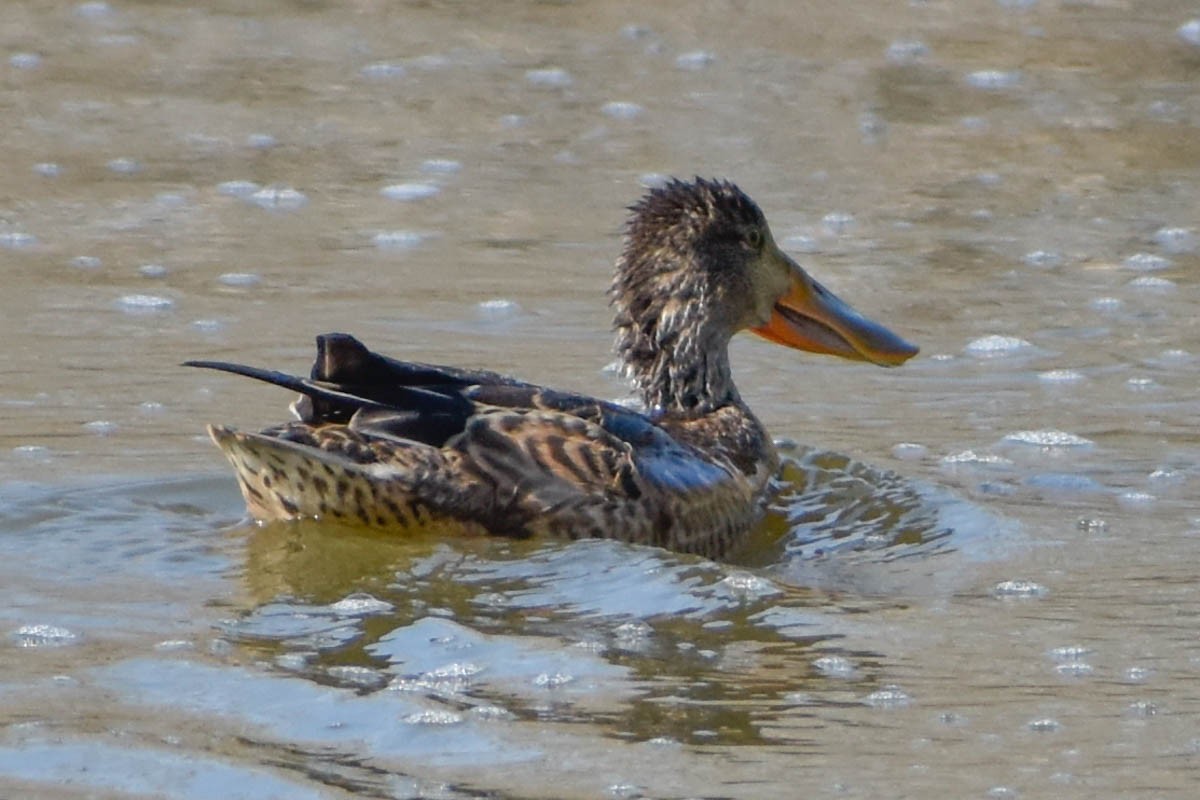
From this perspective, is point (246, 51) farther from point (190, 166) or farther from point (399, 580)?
point (399, 580)

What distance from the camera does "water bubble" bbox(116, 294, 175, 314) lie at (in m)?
8.47

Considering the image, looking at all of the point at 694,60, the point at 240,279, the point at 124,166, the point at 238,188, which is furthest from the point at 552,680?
the point at 694,60

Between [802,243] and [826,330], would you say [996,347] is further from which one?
[802,243]

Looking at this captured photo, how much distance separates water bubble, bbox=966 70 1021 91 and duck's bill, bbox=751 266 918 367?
5.04 metres

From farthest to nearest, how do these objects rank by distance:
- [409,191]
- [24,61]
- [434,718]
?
1. [24,61]
2. [409,191]
3. [434,718]

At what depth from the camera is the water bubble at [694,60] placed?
12.7 meters

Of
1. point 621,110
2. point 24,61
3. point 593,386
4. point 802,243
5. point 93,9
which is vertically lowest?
point 593,386

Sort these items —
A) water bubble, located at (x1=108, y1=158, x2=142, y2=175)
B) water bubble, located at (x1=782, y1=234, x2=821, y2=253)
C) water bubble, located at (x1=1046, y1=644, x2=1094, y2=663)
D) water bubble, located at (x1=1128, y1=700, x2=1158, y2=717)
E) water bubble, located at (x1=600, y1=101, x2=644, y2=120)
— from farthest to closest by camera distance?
water bubble, located at (x1=600, y1=101, x2=644, y2=120) → water bubble, located at (x1=108, y1=158, x2=142, y2=175) → water bubble, located at (x1=782, y1=234, x2=821, y2=253) → water bubble, located at (x1=1046, y1=644, x2=1094, y2=663) → water bubble, located at (x1=1128, y1=700, x2=1158, y2=717)

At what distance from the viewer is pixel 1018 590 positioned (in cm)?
599

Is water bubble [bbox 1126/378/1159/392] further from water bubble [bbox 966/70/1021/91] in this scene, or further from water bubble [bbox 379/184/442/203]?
water bubble [bbox 966/70/1021/91]

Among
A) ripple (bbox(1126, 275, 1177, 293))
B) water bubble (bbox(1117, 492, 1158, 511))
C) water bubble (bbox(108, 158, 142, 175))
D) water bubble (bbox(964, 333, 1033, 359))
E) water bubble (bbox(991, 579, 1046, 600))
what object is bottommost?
water bubble (bbox(991, 579, 1046, 600))

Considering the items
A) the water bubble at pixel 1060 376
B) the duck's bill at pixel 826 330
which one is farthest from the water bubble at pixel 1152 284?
the duck's bill at pixel 826 330

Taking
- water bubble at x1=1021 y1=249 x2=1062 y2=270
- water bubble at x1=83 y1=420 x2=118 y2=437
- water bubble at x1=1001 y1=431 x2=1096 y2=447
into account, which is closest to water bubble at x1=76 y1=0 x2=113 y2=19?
water bubble at x1=1021 y1=249 x2=1062 y2=270

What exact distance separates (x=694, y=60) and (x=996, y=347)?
186 inches
